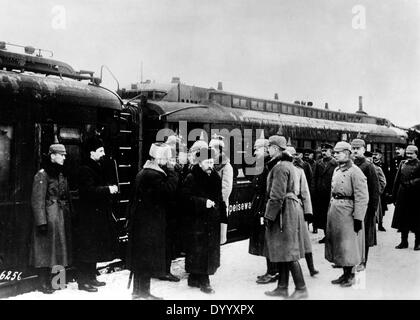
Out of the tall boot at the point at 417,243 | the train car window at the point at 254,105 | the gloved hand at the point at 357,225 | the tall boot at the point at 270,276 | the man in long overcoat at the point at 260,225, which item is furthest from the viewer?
the train car window at the point at 254,105

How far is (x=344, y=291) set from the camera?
5848 millimetres

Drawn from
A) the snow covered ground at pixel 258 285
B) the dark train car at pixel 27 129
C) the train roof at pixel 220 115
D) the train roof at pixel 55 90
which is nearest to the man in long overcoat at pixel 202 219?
the snow covered ground at pixel 258 285

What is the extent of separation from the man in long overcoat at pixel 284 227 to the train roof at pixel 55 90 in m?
3.01

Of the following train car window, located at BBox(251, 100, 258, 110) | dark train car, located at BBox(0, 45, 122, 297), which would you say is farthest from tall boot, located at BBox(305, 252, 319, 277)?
train car window, located at BBox(251, 100, 258, 110)

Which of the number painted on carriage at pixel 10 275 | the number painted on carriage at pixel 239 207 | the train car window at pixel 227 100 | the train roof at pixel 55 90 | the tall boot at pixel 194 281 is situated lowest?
the tall boot at pixel 194 281

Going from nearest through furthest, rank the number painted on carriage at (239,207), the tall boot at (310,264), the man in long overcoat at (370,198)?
1. the tall boot at (310,264)
2. the man in long overcoat at (370,198)
3. the number painted on carriage at (239,207)

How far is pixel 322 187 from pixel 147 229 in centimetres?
506

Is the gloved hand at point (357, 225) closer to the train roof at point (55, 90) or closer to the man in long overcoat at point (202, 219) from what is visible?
the man in long overcoat at point (202, 219)

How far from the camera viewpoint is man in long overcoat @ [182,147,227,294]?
5.70 metres

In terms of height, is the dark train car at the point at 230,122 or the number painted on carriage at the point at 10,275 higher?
the dark train car at the point at 230,122

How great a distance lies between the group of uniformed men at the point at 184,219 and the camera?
17.2ft

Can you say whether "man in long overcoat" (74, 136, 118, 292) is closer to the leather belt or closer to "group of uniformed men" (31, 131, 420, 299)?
"group of uniformed men" (31, 131, 420, 299)
